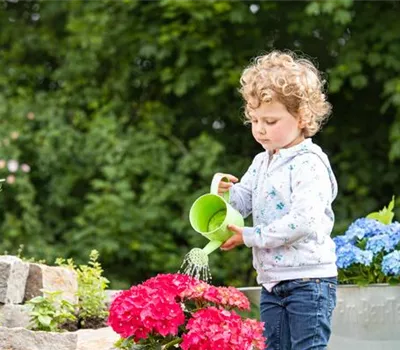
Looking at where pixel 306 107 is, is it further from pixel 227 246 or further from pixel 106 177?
pixel 106 177

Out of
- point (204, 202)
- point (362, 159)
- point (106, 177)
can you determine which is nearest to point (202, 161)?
point (106, 177)

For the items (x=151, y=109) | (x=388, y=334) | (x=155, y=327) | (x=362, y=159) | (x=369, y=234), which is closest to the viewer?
(x=155, y=327)

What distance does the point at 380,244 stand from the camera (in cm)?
326

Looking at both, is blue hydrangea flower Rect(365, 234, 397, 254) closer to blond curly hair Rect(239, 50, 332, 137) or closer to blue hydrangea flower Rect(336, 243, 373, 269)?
blue hydrangea flower Rect(336, 243, 373, 269)

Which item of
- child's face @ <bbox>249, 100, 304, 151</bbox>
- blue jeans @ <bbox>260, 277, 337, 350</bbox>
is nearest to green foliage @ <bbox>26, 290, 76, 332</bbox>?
blue jeans @ <bbox>260, 277, 337, 350</bbox>

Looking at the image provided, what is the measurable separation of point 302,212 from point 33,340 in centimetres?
89

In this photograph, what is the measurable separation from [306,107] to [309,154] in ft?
0.43

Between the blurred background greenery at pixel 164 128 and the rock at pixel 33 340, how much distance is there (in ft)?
9.71

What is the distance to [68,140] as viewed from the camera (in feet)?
20.4

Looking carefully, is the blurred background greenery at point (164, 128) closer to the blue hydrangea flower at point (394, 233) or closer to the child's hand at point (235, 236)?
the blue hydrangea flower at point (394, 233)

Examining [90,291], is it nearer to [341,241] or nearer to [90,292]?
[90,292]

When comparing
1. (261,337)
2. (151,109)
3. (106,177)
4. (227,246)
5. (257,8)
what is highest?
(257,8)

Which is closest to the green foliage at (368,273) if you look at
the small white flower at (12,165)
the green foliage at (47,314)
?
the green foliage at (47,314)

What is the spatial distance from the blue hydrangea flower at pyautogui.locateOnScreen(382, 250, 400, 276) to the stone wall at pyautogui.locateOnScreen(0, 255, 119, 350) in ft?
2.89
